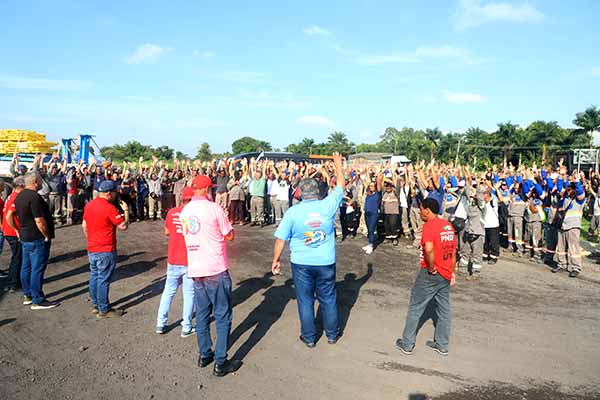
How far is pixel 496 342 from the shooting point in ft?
17.6

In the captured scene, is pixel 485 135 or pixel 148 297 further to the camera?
pixel 485 135

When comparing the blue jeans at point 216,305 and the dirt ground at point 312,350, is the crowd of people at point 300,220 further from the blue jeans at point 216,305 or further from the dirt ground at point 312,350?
the dirt ground at point 312,350

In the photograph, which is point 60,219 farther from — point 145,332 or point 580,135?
point 580,135

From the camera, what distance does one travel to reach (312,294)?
5203mm

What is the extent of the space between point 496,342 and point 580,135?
50.3 metres

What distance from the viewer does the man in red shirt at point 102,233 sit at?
18.6ft

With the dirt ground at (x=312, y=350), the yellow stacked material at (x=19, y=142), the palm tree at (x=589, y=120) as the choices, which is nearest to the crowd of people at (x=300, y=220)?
the dirt ground at (x=312, y=350)

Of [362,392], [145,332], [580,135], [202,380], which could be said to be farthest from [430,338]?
[580,135]

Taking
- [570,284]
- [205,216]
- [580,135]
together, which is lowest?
[570,284]

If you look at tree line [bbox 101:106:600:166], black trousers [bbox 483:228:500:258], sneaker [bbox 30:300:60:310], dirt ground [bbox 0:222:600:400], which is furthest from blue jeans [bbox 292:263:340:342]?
tree line [bbox 101:106:600:166]

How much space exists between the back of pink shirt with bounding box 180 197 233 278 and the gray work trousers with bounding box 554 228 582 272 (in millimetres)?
8076

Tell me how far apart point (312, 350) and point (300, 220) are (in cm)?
165

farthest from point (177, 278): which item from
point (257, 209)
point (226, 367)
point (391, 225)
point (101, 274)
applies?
point (257, 209)

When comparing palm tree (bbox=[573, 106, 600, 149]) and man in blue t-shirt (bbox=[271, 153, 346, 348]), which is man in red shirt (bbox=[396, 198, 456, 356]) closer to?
man in blue t-shirt (bbox=[271, 153, 346, 348])
